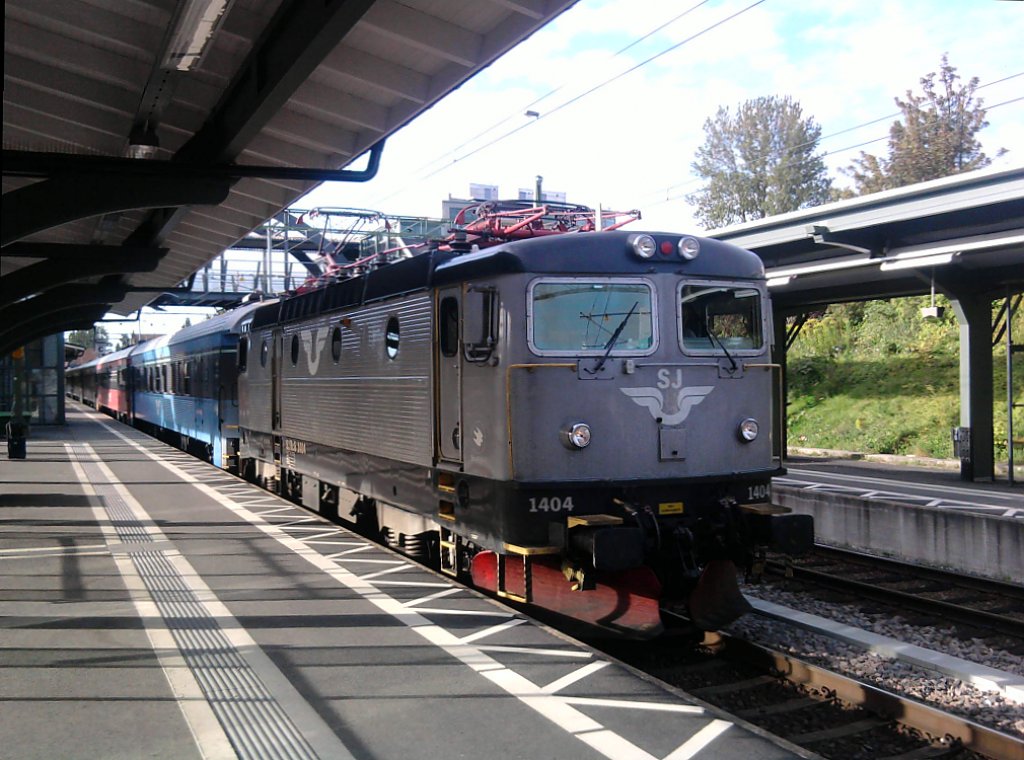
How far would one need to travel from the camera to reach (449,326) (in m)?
8.05

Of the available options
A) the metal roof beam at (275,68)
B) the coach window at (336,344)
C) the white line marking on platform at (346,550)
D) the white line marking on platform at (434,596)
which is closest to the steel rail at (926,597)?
the white line marking on platform at (434,596)

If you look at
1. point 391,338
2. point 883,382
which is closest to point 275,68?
point 391,338

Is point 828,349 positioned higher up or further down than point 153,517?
higher up

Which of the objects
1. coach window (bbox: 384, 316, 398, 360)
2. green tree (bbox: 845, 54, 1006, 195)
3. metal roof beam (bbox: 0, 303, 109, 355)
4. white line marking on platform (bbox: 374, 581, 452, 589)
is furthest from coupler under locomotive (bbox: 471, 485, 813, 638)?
green tree (bbox: 845, 54, 1006, 195)

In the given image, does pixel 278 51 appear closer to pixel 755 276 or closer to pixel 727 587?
pixel 755 276

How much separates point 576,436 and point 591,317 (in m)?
0.97

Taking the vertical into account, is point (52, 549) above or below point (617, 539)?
below

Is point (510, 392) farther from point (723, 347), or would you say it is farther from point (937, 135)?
point (937, 135)

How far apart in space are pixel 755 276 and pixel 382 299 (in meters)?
3.66

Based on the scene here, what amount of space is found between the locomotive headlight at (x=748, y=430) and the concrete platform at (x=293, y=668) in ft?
7.58

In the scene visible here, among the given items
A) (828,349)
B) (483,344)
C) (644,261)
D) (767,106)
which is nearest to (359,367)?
(483,344)

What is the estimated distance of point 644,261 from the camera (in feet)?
24.9

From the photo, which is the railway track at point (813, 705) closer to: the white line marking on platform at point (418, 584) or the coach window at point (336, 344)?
the white line marking on platform at point (418, 584)

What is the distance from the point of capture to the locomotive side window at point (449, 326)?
→ 792 centimetres
